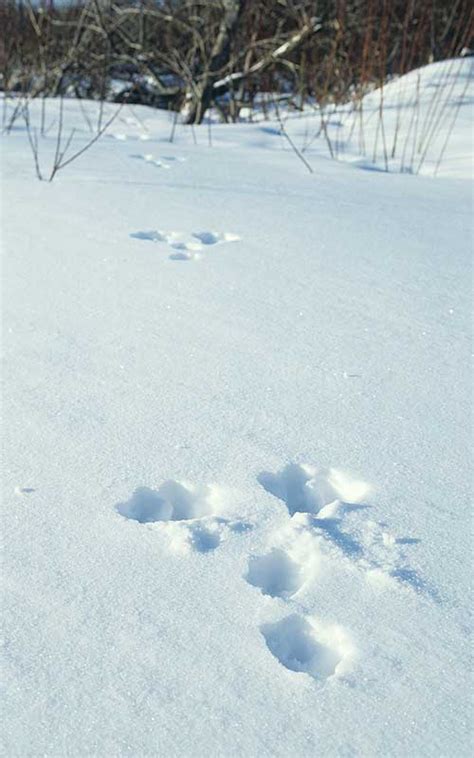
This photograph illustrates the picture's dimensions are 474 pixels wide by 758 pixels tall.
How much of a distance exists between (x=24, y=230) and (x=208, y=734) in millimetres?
1586

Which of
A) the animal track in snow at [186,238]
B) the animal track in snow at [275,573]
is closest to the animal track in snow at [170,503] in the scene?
the animal track in snow at [275,573]

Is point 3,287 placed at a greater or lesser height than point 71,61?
lesser

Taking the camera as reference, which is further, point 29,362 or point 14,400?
point 29,362

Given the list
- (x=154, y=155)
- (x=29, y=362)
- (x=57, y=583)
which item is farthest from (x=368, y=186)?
(x=57, y=583)

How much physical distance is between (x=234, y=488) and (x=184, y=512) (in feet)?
0.25

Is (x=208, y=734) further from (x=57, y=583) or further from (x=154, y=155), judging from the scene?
(x=154, y=155)

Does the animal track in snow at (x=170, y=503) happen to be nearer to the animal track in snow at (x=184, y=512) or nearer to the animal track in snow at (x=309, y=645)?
the animal track in snow at (x=184, y=512)

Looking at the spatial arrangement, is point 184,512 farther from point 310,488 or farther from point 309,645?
point 309,645

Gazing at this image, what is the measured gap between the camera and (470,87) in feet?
14.7

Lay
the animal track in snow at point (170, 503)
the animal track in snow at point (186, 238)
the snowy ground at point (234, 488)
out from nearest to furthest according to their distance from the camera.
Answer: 1. the snowy ground at point (234, 488)
2. the animal track in snow at point (170, 503)
3. the animal track in snow at point (186, 238)

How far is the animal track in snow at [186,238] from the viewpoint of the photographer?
1.96 m

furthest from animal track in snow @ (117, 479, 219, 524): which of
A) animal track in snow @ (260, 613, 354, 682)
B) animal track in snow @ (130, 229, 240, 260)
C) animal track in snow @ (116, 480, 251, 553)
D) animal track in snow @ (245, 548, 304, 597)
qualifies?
animal track in snow @ (130, 229, 240, 260)

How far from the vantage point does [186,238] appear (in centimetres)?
201

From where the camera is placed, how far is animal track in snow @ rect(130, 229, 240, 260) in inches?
77.1
